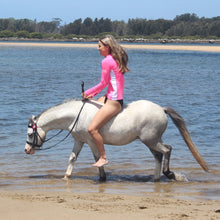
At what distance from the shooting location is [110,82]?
7062mm

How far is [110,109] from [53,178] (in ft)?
5.59

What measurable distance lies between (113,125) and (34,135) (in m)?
1.41

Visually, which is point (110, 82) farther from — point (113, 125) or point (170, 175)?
point (170, 175)

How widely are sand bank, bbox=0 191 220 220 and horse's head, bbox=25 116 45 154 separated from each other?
154 cm

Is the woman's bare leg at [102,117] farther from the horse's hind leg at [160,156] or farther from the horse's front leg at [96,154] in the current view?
the horse's hind leg at [160,156]

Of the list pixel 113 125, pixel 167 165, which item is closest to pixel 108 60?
pixel 113 125

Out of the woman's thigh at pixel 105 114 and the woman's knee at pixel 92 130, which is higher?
the woman's thigh at pixel 105 114

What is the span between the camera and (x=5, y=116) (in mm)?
13445

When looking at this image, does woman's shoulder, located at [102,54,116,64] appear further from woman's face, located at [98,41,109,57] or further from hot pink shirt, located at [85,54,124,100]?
woman's face, located at [98,41,109,57]

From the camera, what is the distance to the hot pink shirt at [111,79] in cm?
694

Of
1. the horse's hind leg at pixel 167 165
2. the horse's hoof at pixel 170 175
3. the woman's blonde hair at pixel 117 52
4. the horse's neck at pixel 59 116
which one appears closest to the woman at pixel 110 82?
the woman's blonde hair at pixel 117 52

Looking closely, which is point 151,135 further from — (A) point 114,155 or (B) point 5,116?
(B) point 5,116

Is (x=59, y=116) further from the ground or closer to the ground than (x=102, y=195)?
further from the ground

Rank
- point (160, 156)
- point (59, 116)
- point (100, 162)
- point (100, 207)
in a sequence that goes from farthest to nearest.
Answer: point (160, 156)
point (59, 116)
point (100, 162)
point (100, 207)
